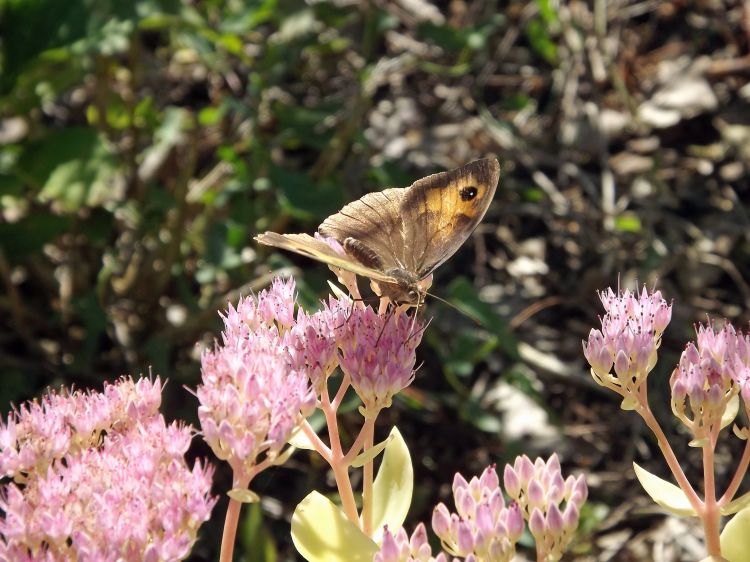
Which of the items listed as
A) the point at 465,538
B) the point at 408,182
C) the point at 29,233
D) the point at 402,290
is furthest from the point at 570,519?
the point at 29,233

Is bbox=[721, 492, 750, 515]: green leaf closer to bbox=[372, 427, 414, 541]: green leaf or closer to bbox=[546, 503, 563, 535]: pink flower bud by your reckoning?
bbox=[546, 503, 563, 535]: pink flower bud

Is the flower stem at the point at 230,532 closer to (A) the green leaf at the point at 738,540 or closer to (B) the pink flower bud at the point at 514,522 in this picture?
(B) the pink flower bud at the point at 514,522

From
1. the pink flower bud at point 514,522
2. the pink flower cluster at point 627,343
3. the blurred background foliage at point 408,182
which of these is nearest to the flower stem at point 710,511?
the pink flower cluster at point 627,343

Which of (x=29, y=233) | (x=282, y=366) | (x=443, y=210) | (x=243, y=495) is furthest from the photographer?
(x=29, y=233)

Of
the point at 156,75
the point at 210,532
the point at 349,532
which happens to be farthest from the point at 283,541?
the point at 156,75

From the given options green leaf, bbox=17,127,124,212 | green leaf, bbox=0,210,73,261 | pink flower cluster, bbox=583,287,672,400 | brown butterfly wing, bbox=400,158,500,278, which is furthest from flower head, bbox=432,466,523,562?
green leaf, bbox=0,210,73,261

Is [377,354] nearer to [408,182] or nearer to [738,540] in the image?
[738,540]

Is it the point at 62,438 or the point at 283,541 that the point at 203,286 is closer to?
the point at 283,541
